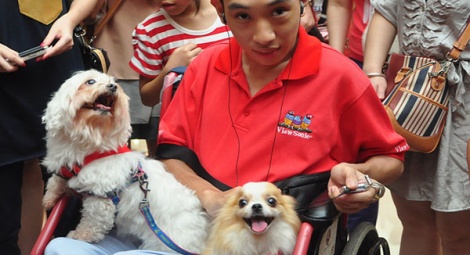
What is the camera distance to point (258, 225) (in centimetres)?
152

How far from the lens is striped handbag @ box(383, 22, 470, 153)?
202 centimetres

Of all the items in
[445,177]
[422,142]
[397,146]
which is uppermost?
[397,146]

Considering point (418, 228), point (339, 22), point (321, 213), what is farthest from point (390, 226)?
point (321, 213)

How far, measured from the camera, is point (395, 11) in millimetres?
2189

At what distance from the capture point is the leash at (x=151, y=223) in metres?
1.69

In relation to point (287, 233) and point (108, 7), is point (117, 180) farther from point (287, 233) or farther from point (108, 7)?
point (108, 7)

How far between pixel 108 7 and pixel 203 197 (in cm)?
115

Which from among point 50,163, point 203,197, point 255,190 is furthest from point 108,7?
point 255,190

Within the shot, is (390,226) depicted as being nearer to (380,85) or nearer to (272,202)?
(380,85)

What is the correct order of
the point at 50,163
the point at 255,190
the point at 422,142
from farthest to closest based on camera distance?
the point at 422,142
the point at 50,163
the point at 255,190

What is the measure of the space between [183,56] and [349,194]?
0.88m

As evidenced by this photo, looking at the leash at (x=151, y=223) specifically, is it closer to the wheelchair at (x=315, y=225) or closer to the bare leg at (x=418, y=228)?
the wheelchair at (x=315, y=225)

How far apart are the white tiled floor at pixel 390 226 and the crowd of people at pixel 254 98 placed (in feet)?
1.98

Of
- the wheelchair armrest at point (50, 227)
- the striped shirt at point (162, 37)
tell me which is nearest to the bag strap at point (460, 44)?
the striped shirt at point (162, 37)
